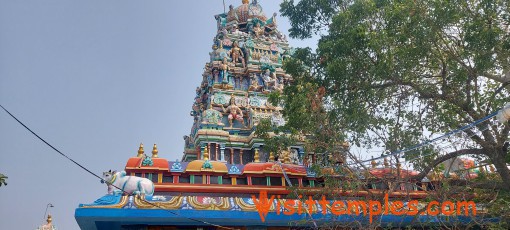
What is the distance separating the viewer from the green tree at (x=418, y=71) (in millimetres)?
10156

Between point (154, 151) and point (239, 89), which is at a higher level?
point (239, 89)

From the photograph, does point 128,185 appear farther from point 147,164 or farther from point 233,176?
point 233,176

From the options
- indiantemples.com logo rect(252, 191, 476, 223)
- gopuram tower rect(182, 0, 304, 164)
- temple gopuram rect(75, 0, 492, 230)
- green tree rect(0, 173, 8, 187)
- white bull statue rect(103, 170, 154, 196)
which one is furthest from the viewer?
gopuram tower rect(182, 0, 304, 164)

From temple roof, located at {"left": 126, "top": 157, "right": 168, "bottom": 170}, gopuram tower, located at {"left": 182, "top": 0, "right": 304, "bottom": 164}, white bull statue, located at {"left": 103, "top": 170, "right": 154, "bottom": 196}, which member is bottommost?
white bull statue, located at {"left": 103, "top": 170, "right": 154, "bottom": 196}

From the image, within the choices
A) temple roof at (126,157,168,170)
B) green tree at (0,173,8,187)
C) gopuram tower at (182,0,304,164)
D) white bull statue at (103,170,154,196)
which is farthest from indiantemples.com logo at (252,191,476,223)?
green tree at (0,173,8,187)

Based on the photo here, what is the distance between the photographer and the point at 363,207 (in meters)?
10.2

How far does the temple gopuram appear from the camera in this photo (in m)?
10.9

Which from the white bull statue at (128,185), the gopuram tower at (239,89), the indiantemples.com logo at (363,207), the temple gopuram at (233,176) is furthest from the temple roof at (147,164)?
the gopuram tower at (239,89)

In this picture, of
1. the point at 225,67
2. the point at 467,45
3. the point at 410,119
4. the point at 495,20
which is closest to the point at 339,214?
the point at 410,119

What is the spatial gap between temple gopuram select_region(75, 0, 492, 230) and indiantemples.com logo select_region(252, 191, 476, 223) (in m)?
0.07

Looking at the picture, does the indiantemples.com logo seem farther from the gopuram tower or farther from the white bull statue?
the gopuram tower

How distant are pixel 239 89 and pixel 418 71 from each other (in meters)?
12.3

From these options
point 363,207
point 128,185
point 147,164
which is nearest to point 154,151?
point 147,164

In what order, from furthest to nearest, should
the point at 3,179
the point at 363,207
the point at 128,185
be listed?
the point at 128,185 < the point at 363,207 < the point at 3,179
